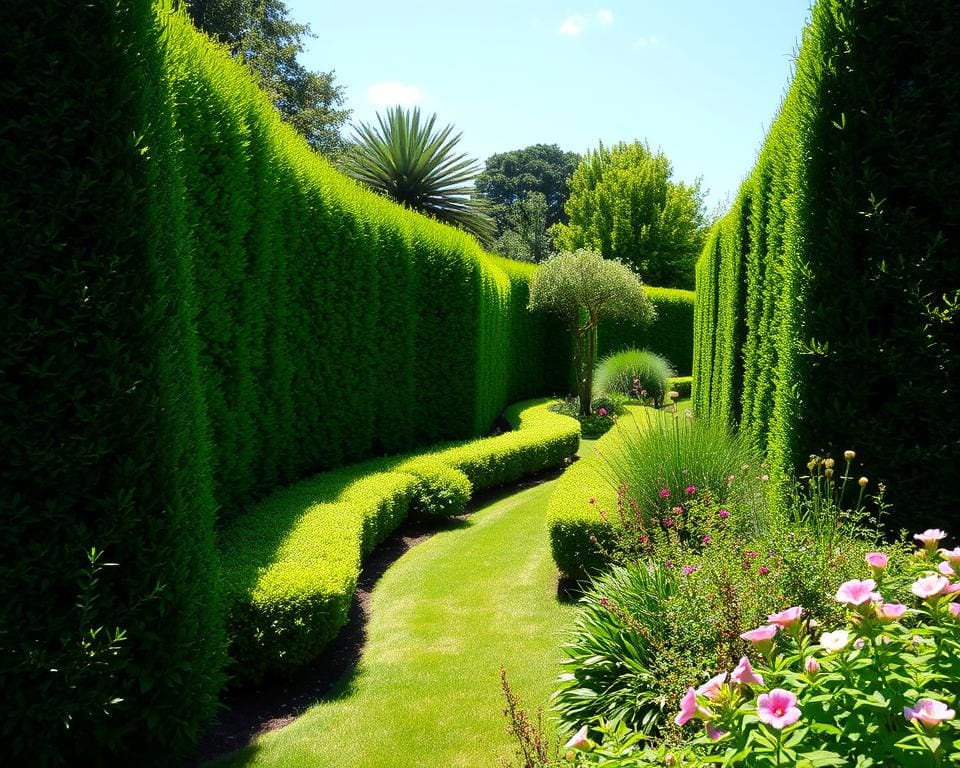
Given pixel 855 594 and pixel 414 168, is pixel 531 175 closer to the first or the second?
pixel 414 168

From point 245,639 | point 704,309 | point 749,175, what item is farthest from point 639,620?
point 704,309

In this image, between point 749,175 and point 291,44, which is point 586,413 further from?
point 291,44

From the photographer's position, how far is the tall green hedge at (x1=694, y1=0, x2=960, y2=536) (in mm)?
4031

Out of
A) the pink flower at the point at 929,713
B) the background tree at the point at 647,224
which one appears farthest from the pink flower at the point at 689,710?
the background tree at the point at 647,224

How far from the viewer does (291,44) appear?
107 feet

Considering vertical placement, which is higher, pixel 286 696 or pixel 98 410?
pixel 98 410

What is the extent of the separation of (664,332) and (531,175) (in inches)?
1867

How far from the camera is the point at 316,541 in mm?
5711

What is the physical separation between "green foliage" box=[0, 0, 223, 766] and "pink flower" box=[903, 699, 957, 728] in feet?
10.5

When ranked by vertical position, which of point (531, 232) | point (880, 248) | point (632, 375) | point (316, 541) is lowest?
point (316, 541)

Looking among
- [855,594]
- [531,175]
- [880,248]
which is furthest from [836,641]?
[531,175]

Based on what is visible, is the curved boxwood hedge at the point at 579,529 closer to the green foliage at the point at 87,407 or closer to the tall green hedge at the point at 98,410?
the tall green hedge at the point at 98,410

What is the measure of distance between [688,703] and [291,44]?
36.6 m

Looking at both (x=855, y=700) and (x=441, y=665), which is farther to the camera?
(x=441, y=665)
